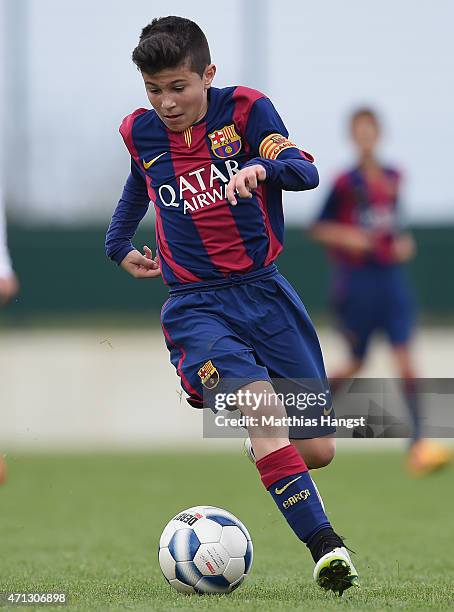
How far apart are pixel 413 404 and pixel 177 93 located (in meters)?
5.42

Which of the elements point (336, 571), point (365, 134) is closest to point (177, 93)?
point (336, 571)

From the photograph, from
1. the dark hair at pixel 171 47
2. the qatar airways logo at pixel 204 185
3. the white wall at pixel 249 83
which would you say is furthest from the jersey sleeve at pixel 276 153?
the white wall at pixel 249 83

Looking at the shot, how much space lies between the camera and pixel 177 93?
4734mm

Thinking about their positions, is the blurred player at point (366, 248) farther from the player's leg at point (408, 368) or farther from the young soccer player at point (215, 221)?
the young soccer player at point (215, 221)

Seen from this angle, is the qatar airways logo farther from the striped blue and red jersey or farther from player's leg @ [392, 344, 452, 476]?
player's leg @ [392, 344, 452, 476]

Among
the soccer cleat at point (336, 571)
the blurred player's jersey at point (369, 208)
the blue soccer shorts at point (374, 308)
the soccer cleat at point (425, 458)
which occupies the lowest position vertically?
the soccer cleat at point (425, 458)

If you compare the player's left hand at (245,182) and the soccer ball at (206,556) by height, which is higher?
the player's left hand at (245,182)

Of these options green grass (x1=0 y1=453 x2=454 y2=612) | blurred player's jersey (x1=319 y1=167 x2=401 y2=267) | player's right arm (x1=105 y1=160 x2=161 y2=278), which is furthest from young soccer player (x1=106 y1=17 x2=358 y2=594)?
blurred player's jersey (x1=319 y1=167 x2=401 y2=267)

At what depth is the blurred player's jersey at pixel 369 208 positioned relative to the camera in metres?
10.2

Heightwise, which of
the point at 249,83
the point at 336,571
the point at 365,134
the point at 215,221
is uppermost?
the point at 215,221

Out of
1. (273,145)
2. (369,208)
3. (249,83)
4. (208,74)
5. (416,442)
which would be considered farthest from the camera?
(249,83)

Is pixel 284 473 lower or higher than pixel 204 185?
lower

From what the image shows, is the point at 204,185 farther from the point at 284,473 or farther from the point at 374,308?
the point at 374,308

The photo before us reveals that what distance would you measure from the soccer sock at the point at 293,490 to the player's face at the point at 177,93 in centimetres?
126
